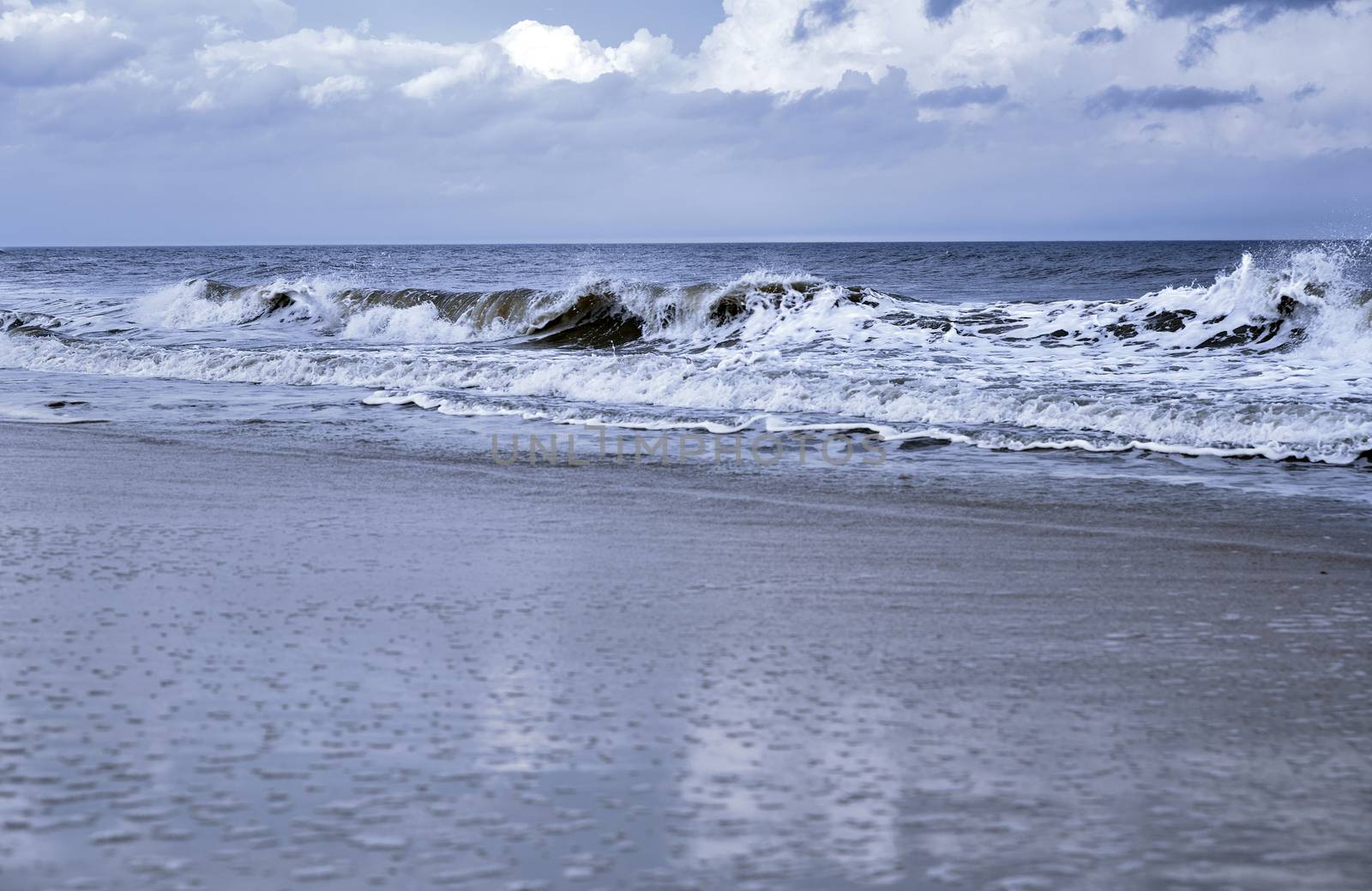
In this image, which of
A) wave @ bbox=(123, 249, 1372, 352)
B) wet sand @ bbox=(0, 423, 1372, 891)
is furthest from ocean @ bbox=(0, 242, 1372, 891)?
wave @ bbox=(123, 249, 1372, 352)

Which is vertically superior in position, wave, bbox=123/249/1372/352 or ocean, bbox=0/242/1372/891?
wave, bbox=123/249/1372/352

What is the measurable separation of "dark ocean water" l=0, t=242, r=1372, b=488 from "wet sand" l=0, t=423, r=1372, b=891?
10.5ft

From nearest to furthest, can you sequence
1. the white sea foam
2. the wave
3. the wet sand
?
the wet sand < the white sea foam < the wave

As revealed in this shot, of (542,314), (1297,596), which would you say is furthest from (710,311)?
(1297,596)

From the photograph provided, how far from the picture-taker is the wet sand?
173 cm

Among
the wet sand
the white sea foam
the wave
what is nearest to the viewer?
the wet sand

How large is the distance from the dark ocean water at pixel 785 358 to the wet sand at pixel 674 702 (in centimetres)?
320

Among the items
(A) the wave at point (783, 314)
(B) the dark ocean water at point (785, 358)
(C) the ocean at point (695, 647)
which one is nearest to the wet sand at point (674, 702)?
(C) the ocean at point (695, 647)

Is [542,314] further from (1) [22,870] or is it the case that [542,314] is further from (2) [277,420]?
(1) [22,870]

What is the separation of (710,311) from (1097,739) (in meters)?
14.8

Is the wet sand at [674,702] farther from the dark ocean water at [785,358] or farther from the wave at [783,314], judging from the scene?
the wave at [783,314]

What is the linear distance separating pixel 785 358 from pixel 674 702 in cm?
982

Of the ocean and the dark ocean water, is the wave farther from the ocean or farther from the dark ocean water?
the ocean

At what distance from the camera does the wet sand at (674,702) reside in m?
1.73
